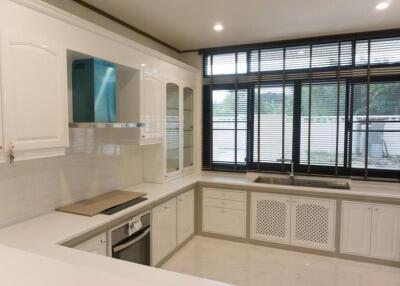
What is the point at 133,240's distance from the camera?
102 inches

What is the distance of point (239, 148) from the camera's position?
4.26 m

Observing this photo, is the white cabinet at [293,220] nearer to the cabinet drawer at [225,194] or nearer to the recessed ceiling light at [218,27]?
the cabinet drawer at [225,194]

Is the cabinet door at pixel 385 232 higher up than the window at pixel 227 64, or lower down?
lower down

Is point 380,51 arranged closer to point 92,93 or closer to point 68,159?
point 92,93

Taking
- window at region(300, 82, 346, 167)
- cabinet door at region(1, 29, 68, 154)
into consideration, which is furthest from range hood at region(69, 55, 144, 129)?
window at region(300, 82, 346, 167)

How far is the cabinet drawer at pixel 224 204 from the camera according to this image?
378 centimetres

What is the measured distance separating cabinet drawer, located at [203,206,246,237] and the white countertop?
44 centimetres

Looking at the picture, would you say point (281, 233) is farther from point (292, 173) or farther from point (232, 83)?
point (232, 83)

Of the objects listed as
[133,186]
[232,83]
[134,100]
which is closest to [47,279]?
[134,100]

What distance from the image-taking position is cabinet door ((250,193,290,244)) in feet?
11.8

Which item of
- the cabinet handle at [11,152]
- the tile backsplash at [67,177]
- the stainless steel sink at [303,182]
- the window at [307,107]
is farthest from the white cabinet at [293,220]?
the cabinet handle at [11,152]

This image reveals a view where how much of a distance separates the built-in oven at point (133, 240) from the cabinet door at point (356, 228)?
2250 mm

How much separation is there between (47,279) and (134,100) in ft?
7.02

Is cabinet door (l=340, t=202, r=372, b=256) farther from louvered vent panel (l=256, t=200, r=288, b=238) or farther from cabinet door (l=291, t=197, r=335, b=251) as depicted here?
louvered vent panel (l=256, t=200, r=288, b=238)
